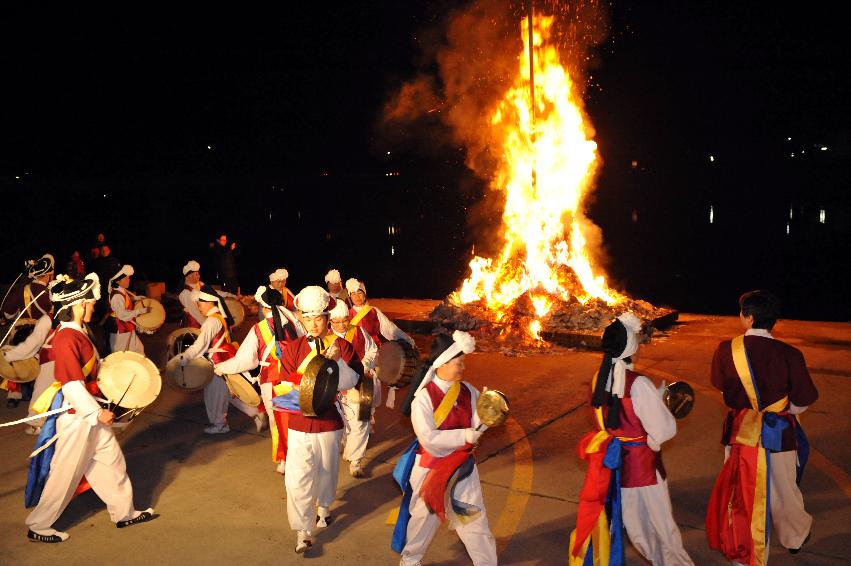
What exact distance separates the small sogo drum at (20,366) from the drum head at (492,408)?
224 inches

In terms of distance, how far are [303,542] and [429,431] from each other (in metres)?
1.53

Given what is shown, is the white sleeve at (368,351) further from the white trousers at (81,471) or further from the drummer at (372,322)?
the white trousers at (81,471)

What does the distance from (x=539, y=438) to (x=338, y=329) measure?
2.54 m

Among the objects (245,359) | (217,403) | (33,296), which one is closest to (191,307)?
(217,403)

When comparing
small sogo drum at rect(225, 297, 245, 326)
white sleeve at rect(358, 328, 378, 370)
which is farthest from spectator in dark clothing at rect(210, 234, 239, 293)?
white sleeve at rect(358, 328, 378, 370)

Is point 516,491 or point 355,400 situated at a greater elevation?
point 355,400

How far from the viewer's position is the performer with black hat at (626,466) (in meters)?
4.10

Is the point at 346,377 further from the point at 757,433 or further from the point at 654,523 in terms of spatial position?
the point at 757,433

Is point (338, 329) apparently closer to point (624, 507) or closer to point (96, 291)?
point (96, 291)

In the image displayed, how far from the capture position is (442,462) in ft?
14.3

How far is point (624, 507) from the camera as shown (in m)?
4.24

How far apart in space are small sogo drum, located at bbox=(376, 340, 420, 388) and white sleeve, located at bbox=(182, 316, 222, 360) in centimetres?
183

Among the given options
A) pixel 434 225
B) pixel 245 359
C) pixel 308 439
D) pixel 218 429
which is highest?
pixel 434 225

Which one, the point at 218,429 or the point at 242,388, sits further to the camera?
the point at 218,429
